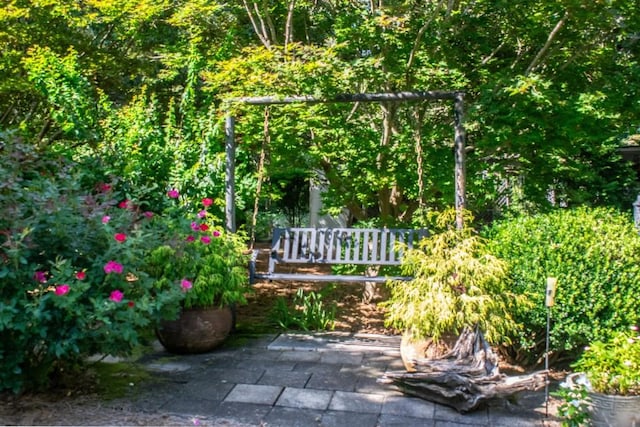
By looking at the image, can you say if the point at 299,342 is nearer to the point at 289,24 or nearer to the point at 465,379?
the point at 465,379

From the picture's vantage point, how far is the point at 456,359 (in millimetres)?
3432

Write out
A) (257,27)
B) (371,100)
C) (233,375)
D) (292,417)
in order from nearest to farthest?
(292,417), (233,375), (371,100), (257,27)

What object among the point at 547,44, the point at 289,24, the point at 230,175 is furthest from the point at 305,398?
the point at 289,24

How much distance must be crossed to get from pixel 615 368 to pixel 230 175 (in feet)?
11.7

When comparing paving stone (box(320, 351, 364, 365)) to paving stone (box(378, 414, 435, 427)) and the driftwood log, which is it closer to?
the driftwood log

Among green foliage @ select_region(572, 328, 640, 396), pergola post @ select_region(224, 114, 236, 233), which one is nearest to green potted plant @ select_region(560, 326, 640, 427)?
green foliage @ select_region(572, 328, 640, 396)

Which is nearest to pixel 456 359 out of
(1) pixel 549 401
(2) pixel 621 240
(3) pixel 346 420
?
(1) pixel 549 401

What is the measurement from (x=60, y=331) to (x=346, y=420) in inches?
67.6

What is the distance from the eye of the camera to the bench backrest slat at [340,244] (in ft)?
15.6

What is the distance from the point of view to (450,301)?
11.3ft

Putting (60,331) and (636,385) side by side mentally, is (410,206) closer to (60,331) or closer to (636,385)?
(636,385)

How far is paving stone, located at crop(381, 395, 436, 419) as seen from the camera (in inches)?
123

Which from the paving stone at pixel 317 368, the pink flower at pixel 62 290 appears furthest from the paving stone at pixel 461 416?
the pink flower at pixel 62 290

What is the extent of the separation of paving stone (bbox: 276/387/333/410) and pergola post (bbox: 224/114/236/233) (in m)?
2.03
